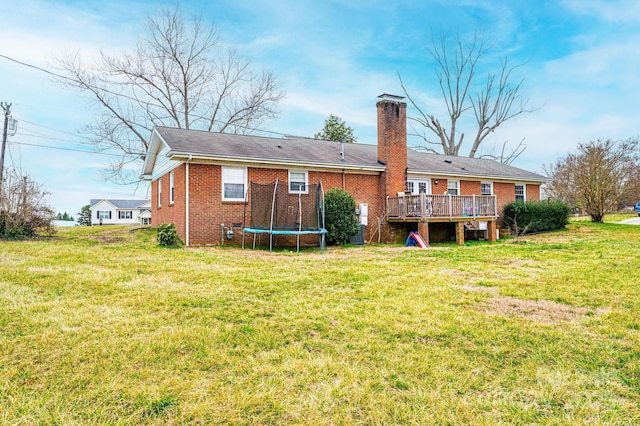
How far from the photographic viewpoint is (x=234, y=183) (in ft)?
43.3

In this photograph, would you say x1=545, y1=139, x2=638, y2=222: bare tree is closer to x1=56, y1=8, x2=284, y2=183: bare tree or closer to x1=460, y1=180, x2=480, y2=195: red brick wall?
x1=460, y1=180, x2=480, y2=195: red brick wall

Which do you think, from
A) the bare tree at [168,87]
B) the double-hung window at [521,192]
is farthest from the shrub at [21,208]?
the double-hung window at [521,192]

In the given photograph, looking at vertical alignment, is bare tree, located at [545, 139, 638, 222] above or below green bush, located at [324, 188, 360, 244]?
above

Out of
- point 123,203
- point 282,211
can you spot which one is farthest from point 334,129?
point 123,203

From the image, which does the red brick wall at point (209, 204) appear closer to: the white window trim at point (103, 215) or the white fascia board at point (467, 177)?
the white fascia board at point (467, 177)

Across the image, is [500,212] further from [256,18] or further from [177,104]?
[177,104]

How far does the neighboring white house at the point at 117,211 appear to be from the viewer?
53406 mm

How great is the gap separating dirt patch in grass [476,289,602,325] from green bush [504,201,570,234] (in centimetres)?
1530

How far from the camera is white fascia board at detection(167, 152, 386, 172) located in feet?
40.1

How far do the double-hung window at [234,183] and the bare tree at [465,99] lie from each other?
23.1 m

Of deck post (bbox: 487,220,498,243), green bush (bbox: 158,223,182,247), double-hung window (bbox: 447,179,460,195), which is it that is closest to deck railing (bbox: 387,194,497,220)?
deck post (bbox: 487,220,498,243)

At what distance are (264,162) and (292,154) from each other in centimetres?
184

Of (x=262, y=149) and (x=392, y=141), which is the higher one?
(x=392, y=141)

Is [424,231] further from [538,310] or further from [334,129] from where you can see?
[334,129]
